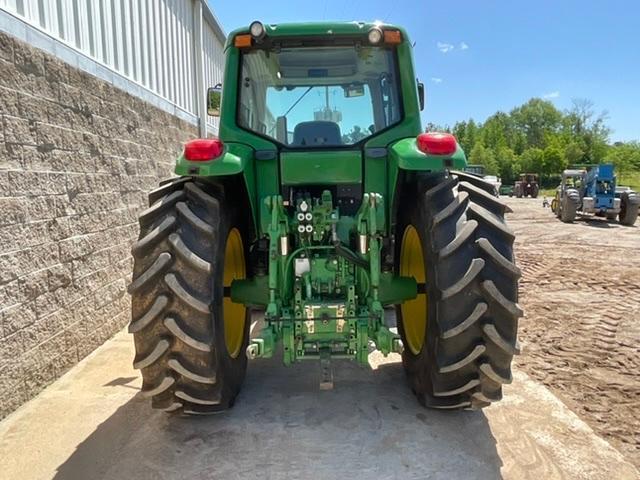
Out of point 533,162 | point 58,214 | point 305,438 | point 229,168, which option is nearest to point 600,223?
point 305,438

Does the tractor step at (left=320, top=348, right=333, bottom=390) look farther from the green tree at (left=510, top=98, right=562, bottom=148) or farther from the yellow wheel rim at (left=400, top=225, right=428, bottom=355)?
the green tree at (left=510, top=98, right=562, bottom=148)

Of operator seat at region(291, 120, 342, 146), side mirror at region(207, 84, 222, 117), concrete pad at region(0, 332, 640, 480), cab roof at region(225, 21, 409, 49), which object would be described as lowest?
concrete pad at region(0, 332, 640, 480)

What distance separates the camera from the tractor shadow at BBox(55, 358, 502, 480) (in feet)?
8.08

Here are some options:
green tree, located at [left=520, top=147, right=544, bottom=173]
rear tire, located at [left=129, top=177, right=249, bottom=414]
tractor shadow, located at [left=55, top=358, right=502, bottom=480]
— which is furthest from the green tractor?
green tree, located at [left=520, top=147, right=544, bottom=173]

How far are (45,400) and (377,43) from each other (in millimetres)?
3197

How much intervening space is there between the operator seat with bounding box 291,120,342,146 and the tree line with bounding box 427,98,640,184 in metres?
46.8

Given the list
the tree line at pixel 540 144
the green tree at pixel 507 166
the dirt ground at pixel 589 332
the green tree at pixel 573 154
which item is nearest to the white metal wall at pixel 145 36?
the dirt ground at pixel 589 332

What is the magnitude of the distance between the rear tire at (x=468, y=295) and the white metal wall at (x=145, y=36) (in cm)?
296

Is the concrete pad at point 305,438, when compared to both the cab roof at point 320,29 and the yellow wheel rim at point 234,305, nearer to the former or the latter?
the yellow wheel rim at point 234,305

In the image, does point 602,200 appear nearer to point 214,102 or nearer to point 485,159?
point 214,102

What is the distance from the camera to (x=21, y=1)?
10.7ft

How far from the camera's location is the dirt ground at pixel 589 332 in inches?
125

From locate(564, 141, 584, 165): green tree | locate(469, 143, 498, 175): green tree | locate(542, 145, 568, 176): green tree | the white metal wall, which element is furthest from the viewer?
locate(469, 143, 498, 175): green tree

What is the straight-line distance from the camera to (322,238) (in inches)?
118
